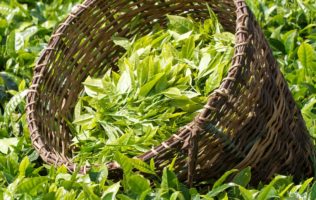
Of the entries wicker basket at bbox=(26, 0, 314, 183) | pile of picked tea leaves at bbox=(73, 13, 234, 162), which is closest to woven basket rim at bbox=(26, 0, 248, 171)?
wicker basket at bbox=(26, 0, 314, 183)

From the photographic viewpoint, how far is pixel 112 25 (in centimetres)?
276

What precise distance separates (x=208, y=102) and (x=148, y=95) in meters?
0.41

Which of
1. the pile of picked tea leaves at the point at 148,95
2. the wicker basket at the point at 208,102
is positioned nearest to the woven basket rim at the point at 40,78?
the wicker basket at the point at 208,102

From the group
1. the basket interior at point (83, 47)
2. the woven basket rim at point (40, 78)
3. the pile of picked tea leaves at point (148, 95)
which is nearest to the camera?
the woven basket rim at point (40, 78)

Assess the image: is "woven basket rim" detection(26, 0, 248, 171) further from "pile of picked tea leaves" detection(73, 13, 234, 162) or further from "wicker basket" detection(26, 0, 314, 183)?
"pile of picked tea leaves" detection(73, 13, 234, 162)

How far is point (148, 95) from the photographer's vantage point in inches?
94.1

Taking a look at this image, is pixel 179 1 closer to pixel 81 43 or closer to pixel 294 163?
pixel 81 43

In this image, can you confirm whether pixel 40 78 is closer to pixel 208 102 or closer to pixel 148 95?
pixel 148 95

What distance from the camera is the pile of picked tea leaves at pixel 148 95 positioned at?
2.31 meters

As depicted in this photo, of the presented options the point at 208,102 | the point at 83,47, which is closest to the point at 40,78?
the point at 83,47

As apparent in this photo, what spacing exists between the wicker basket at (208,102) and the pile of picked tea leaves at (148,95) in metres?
0.09

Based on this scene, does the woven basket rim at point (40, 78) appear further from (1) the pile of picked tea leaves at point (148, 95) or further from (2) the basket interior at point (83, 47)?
(1) the pile of picked tea leaves at point (148, 95)

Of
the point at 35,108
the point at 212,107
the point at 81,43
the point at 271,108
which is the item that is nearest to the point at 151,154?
the point at 212,107

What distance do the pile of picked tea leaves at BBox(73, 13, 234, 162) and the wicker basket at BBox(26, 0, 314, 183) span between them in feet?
0.30
